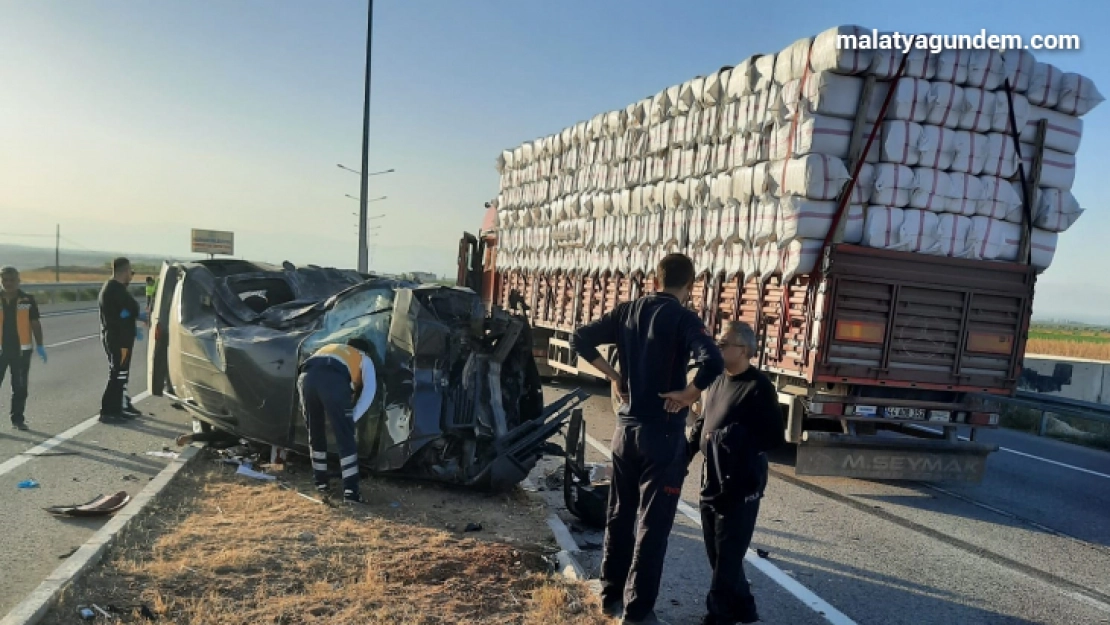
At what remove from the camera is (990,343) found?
24.9 feet

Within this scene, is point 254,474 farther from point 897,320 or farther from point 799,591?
point 897,320

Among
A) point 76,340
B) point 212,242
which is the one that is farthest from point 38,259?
point 76,340

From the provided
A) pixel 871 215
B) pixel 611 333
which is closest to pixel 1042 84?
pixel 871 215

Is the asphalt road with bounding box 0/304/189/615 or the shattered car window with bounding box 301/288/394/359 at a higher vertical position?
the shattered car window with bounding box 301/288/394/359

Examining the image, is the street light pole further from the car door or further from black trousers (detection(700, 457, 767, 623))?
black trousers (detection(700, 457, 767, 623))

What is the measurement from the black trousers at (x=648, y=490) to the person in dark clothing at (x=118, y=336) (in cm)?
695

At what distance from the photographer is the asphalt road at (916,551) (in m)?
4.68

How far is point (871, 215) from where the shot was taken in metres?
7.18

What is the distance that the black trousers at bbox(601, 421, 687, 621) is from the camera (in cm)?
381

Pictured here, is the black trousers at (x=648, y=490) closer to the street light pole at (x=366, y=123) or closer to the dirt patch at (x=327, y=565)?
the dirt patch at (x=327, y=565)

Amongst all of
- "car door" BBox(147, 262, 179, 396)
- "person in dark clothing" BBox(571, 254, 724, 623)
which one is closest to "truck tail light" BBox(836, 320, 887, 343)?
"person in dark clothing" BBox(571, 254, 724, 623)

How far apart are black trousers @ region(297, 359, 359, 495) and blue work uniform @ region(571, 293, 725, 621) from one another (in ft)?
7.98

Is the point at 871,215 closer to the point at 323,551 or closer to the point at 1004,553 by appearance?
the point at 1004,553

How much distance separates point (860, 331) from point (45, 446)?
7524 millimetres
